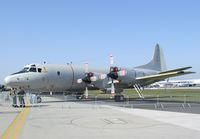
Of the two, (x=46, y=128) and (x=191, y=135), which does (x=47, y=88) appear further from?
(x=191, y=135)

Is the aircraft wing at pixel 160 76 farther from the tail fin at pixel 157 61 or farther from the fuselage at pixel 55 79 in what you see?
the tail fin at pixel 157 61

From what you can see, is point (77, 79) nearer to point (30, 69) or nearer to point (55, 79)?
point (55, 79)

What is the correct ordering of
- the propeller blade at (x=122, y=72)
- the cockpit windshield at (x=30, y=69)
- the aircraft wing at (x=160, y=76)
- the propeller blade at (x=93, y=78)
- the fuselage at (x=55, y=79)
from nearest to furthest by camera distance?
the fuselage at (x=55, y=79)
the cockpit windshield at (x=30, y=69)
the propeller blade at (x=122, y=72)
the aircraft wing at (x=160, y=76)
the propeller blade at (x=93, y=78)

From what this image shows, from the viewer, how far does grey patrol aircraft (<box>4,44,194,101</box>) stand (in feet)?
106

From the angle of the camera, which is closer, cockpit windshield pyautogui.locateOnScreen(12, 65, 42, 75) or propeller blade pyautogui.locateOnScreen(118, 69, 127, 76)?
cockpit windshield pyautogui.locateOnScreen(12, 65, 42, 75)

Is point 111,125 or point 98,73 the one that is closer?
point 111,125

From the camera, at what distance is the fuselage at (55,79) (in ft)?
105

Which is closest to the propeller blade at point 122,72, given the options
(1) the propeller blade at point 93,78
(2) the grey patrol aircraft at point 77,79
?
(2) the grey patrol aircraft at point 77,79

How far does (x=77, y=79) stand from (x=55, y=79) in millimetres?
2939

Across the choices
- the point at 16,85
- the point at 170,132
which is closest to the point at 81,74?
the point at 16,85

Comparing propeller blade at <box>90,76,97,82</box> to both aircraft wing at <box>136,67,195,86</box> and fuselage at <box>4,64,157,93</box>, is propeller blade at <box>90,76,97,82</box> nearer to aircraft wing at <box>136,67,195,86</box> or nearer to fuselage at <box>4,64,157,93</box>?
fuselage at <box>4,64,157,93</box>

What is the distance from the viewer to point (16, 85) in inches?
1238

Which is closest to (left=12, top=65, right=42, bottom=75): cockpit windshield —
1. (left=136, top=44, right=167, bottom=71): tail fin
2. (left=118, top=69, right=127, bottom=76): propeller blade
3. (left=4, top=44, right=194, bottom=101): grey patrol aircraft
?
(left=4, top=44, right=194, bottom=101): grey patrol aircraft

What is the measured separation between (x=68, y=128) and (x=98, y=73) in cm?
2559
